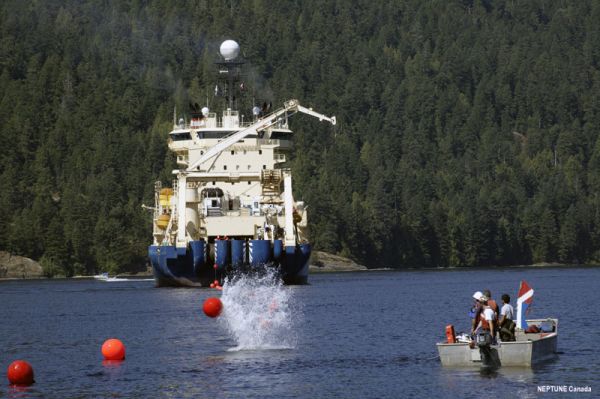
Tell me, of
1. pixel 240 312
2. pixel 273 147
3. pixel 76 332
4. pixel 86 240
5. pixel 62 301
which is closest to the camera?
pixel 240 312

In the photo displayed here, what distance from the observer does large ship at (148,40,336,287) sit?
99.9 meters

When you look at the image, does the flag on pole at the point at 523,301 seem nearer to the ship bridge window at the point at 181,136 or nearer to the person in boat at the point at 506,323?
the person in boat at the point at 506,323

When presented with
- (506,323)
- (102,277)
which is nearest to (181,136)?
(102,277)

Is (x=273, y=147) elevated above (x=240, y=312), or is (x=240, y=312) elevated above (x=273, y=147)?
(x=273, y=147)

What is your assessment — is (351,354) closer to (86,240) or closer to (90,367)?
(90,367)

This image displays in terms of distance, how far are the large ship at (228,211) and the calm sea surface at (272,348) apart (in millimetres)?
6948

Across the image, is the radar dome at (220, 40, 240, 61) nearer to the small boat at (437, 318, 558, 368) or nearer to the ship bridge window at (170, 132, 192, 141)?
the ship bridge window at (170, 132, 192, 141)

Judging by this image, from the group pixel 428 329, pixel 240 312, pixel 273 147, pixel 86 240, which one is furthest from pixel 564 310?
pixel 86 240

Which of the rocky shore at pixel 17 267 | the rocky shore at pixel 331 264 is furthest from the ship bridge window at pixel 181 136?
the rocky shore at pixel 331 264

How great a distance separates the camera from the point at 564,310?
77312 millimetres

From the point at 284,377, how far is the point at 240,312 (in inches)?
554

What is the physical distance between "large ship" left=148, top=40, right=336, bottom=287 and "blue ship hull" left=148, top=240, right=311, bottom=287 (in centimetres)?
7

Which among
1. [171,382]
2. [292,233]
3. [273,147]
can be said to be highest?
[273,147]

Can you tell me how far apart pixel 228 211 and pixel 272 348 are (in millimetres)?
49802
